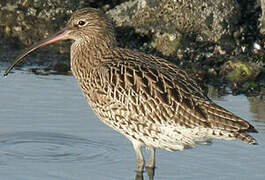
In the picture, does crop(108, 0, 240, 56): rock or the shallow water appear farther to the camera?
crop(108, 0, 240, 56): rock

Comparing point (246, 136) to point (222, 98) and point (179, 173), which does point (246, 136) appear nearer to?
point (179, 173)

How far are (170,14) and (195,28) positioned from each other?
20.8 inches

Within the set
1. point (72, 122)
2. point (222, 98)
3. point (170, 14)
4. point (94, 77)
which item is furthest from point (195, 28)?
point (94, 77)

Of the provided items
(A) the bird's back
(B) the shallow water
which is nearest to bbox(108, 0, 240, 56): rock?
(B) the shallow water

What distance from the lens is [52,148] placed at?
10.5m

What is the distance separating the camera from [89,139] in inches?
419

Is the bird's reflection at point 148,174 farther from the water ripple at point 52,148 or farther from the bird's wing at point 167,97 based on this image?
the bird's wing at point 167,97

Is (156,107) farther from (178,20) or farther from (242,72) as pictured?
(178,20)

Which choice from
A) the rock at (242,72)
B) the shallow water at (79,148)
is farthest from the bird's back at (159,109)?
the rock at (242,72)

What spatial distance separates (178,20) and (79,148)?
4.65 metres

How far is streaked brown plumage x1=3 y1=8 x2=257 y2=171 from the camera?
914cm

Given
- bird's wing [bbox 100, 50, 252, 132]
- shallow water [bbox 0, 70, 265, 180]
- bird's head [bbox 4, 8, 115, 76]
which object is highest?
bird's head [bbox 4, 8, 115, 76]

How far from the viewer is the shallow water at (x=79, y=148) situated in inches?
377

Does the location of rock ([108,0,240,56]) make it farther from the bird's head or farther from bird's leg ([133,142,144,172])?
bird's leg ([133,142,144,172])
